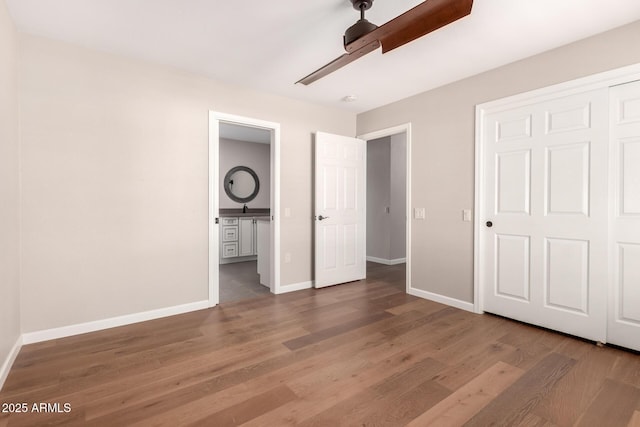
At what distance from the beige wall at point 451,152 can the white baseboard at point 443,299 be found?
0.05 metres

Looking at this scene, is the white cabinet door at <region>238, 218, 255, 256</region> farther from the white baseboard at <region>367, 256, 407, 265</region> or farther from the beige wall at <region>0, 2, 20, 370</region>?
the beige wall at <region>0, 2, 20, 370</region>

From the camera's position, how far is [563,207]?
2648mm

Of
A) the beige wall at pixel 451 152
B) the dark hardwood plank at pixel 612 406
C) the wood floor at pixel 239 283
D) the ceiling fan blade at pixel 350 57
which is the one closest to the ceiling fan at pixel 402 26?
the ceiling fan blade at pixel 350 57

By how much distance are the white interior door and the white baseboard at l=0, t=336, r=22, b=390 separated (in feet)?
9.42

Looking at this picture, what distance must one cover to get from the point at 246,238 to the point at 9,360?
4096 millimetres

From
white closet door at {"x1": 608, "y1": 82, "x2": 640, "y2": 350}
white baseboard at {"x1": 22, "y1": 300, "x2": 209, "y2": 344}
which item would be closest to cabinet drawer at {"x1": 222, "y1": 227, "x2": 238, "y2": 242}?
white baseboard at {"x1": 22, "y1": 300, "x2": 209, "y2": 344}

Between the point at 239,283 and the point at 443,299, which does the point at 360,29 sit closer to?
the point at 443,299

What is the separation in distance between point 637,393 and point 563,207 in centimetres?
140

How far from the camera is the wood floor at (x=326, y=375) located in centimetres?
165

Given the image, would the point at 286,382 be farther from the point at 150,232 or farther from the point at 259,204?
the point at 259,204

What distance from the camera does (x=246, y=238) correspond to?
6113 millimetres

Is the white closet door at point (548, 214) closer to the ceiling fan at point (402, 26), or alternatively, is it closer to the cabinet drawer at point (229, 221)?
the ceiling fan at point (402, 26)

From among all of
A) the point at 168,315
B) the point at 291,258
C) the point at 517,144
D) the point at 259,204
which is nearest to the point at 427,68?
the point at 517,144

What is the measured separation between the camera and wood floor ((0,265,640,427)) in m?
1.65
